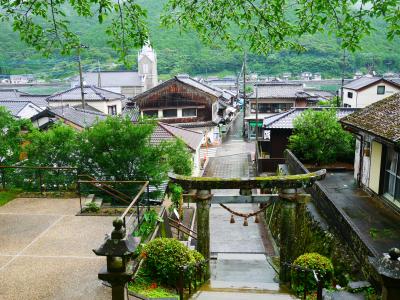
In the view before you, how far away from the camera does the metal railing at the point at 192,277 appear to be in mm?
7969

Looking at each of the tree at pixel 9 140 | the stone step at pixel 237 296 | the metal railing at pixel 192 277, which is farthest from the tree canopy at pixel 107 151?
the stone step at pixel 237 296

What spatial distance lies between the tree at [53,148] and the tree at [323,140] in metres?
A: 13.5

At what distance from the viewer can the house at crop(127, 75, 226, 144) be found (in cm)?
4753

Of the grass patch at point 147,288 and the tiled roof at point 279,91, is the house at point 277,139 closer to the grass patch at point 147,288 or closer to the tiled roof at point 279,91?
the grass patch at point 147,288

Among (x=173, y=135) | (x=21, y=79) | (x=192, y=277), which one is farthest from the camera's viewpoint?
(x=21, y=79)

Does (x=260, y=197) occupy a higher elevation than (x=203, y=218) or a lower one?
higher

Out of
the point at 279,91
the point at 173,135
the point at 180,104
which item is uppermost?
the point at 279,91

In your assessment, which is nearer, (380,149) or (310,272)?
(310,272)

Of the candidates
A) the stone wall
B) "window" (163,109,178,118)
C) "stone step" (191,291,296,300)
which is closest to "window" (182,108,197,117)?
"window" (163,109,178,118)

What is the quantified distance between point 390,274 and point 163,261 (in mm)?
5321

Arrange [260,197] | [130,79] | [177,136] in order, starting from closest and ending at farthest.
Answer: [260,197] → [177,136] → [130,79]

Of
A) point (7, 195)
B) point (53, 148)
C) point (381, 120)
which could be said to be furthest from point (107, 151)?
point (381, 120)

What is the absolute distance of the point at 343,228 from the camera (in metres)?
10.9

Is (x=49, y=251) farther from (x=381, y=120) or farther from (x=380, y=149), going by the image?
(x=380, y=149)
